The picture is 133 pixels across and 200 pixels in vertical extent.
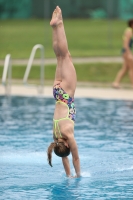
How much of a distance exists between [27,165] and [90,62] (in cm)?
1563

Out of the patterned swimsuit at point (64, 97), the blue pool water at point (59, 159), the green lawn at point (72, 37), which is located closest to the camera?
the blue pool water at point (59, 159)

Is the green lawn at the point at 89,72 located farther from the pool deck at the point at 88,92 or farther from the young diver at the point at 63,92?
the young diver at the point at 63,92

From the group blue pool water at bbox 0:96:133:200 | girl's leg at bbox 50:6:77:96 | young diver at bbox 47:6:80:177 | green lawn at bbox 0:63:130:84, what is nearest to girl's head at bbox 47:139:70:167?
young diver at bbox 47:6:80:177

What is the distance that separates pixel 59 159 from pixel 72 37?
2631cm

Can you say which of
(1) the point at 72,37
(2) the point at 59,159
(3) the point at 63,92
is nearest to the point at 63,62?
A: (3) the point at 63,92

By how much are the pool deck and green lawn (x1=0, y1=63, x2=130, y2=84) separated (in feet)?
7.78

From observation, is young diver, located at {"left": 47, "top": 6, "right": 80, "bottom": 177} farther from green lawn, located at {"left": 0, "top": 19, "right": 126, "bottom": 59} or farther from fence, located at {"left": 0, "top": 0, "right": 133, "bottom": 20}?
fence, located at {"left": 0, "top": 0, "right": 133, "bottom": 20}

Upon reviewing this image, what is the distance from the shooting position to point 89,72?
25.5m

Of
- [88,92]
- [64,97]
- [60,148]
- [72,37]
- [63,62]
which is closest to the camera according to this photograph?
[60,148]

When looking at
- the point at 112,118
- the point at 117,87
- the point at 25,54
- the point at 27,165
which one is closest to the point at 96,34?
the point at 25,54

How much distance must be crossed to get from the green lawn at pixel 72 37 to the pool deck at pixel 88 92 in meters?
7.11

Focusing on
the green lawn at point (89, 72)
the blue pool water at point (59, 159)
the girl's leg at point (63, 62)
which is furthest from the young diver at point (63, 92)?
the green lawn at point (89, 72)

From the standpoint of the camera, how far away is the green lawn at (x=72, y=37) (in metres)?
31.2

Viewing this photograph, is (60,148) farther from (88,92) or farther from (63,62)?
(88,92)
